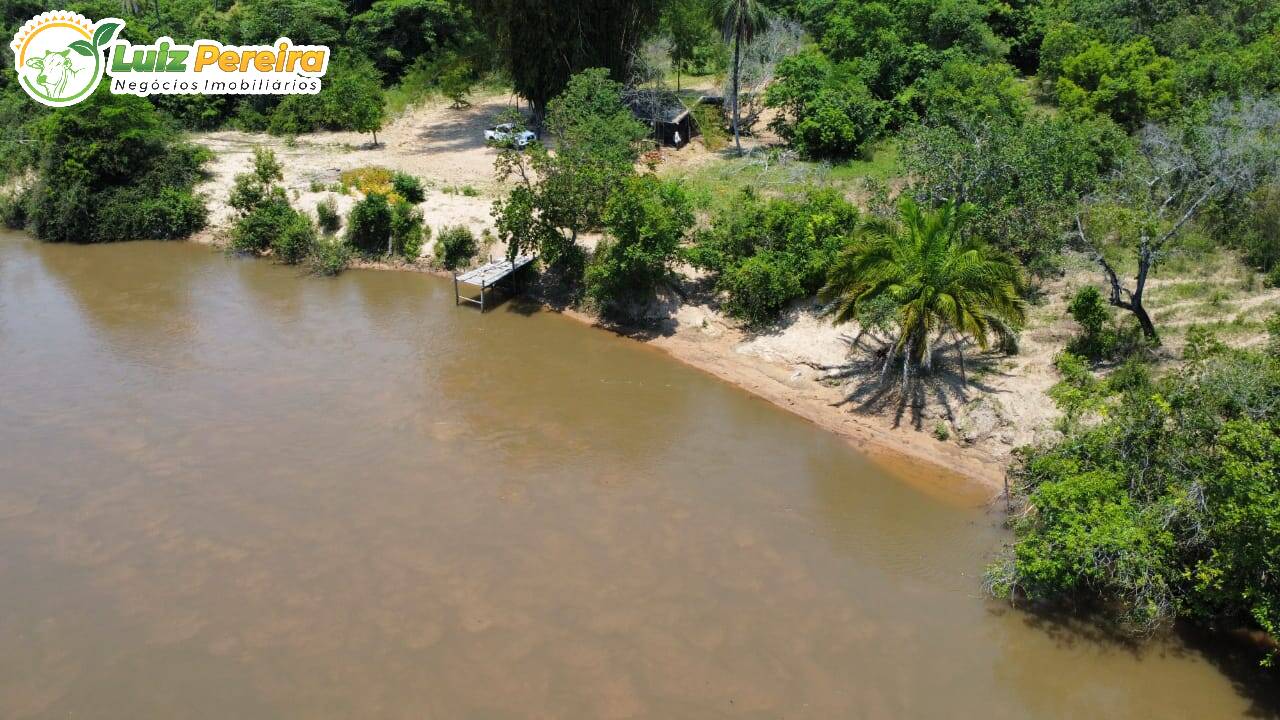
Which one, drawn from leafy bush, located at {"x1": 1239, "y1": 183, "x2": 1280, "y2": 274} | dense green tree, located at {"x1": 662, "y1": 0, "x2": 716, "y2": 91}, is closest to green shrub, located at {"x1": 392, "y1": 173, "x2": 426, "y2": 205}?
dense green tree, located at {"x1": 662, "y1": 0, "x2": 716, "y2": 91}

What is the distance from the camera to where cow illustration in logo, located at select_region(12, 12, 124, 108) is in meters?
36.3

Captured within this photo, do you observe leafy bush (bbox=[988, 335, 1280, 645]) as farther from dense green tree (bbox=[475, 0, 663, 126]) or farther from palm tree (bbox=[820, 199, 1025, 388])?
dense green tree (bbox=[475, 0, 663, 126])

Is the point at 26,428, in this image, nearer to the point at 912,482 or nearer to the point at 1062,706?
the point at 912,482

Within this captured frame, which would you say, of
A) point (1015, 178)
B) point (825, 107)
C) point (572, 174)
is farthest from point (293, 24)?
point (1015, 178)

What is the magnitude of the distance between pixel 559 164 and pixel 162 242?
17475 millimetres

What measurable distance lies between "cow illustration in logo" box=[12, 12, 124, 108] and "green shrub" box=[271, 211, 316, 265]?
11.5 meters

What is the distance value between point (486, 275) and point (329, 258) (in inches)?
258

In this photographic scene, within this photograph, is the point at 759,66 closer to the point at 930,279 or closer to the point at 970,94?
the point at 970,94

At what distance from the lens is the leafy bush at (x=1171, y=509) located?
1265 centimetres

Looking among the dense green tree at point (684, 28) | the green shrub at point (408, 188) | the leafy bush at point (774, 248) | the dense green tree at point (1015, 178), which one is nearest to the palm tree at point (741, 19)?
the dense green tree at point (684, 28)

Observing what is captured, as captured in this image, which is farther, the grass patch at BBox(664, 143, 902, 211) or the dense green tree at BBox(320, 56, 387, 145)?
the dense green tree at BBox(320, 56, 387, 145)

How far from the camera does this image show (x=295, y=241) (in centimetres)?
3022

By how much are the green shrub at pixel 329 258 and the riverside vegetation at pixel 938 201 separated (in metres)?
0.12

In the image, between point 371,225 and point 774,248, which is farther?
point 371,225
